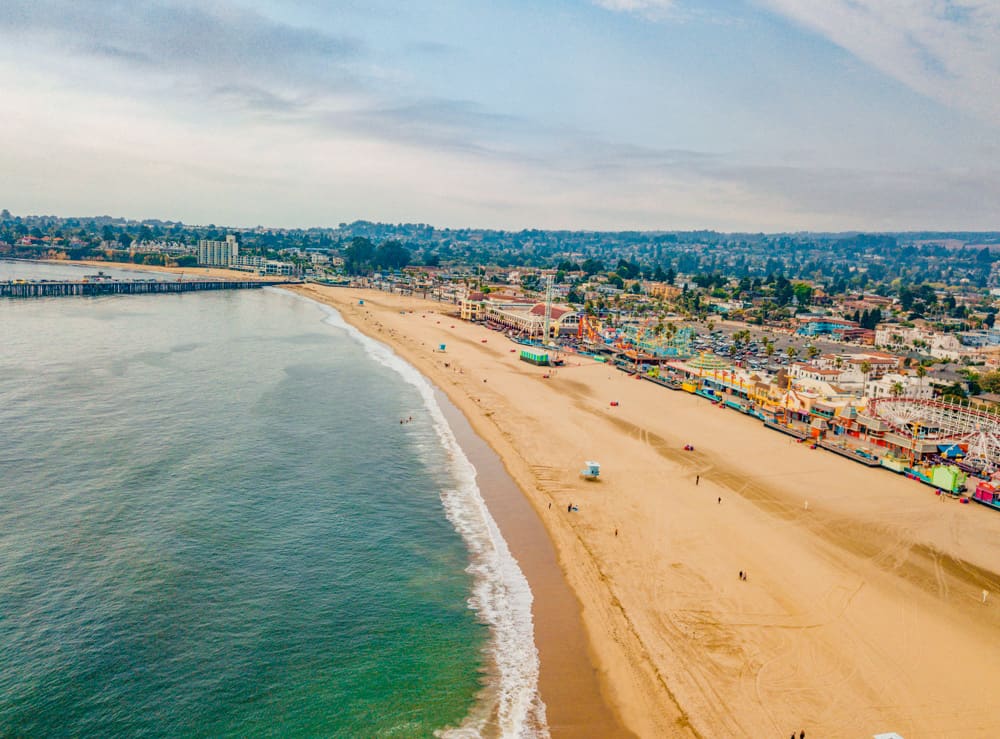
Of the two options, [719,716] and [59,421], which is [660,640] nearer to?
[719,716]

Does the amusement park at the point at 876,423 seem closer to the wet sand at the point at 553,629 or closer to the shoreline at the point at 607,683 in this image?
the wet sand at the point at 553,629

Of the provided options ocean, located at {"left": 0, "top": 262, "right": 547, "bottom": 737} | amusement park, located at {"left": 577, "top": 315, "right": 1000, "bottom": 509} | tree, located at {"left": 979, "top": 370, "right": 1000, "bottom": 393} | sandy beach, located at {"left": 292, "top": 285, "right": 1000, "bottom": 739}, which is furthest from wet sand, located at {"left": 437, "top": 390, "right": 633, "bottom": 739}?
tree, located at {"left": 979, "top": 370, "right": 1000, "bottom": 393}

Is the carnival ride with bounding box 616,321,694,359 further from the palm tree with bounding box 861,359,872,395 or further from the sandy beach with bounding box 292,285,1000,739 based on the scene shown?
the sandy beach with bounding box 292,285,1000,739

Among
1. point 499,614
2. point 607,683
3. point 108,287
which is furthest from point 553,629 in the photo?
point 108,287

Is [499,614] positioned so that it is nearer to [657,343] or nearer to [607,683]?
[607,683]

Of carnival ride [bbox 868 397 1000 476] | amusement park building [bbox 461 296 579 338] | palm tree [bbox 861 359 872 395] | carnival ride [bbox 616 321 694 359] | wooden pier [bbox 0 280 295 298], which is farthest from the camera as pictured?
wooden pier [bbox 0 280 295 298]

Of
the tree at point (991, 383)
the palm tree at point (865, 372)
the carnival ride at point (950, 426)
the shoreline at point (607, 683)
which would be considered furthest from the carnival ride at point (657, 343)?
the shoreline at point (607, 683)
